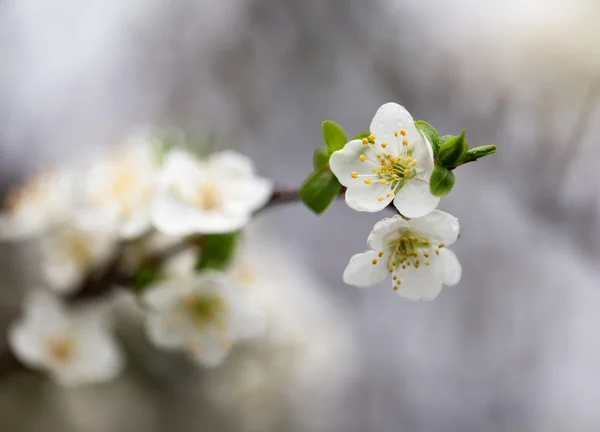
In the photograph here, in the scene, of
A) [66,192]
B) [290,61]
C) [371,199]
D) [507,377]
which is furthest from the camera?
[290,61]

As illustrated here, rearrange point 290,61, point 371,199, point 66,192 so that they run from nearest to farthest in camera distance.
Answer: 1. point 371,199
2. point 66,192
3. point 290,61

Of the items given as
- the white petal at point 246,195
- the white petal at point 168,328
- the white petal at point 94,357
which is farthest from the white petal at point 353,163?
the white petal at point 94,357

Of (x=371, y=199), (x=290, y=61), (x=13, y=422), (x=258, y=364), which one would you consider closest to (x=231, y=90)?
(x=290, y=61)

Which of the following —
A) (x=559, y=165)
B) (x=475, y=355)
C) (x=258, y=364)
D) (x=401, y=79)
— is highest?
(x=401, y=79)

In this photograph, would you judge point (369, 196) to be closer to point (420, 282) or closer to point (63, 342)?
point (420, 282)

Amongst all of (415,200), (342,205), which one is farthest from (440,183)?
(342,205)

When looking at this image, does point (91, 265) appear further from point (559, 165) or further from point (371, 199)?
point (559, 165)

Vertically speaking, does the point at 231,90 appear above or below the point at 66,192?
above

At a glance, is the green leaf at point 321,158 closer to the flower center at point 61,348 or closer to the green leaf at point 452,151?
the green leaf at point 452,151

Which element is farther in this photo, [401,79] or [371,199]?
[401,79]
